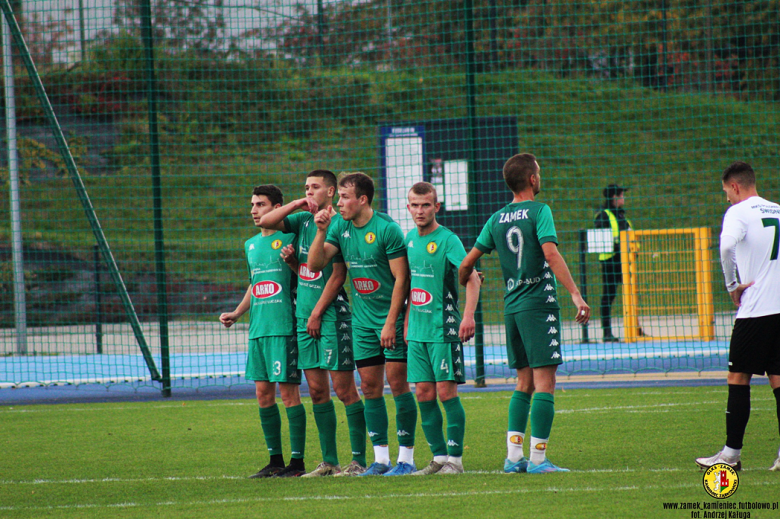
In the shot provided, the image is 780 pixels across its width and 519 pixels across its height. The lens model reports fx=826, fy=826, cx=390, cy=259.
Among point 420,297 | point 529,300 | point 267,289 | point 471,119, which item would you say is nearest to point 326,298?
point 267,289

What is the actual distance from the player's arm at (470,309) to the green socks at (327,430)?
103cm

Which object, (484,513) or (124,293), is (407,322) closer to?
(484,513)

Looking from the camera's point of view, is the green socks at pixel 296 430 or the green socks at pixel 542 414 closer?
the green socks at pixel 542 414

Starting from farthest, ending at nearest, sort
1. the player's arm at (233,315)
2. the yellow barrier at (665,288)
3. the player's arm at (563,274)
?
the yellow barrier at (665,288), the player's arm at (233,315), the player's arm at (563,274)

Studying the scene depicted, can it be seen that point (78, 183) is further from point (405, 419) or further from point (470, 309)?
point (470, 309)

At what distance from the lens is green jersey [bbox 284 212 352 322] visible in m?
5.27

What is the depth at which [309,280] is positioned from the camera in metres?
5.35

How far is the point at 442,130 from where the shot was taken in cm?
1067

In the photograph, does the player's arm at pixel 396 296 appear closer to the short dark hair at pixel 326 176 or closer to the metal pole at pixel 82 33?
the short dark hair at pixel 326 176

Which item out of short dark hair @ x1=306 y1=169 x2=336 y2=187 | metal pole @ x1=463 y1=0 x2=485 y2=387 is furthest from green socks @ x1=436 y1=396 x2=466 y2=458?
metal pole @ x1=463 y1=0 x2=485 y2=387

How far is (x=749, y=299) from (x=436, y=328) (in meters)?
1.82

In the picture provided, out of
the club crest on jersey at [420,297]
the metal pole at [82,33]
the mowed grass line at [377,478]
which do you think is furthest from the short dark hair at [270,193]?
the metal pole at [82,33]

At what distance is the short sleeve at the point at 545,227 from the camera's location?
15.7ft

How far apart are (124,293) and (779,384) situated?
7.22 meters
